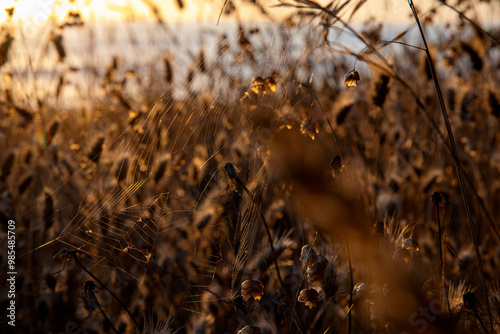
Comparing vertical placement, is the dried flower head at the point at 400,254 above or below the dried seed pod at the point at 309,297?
above

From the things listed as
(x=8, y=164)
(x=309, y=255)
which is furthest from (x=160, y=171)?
(x=8, y=164)

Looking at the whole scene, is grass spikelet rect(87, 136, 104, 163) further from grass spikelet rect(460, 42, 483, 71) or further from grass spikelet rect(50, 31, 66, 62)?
grass spikelet rect(460, 42, 483, 71)

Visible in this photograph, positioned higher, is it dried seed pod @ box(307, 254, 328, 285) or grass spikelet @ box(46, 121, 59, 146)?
dried seed pod @ box(307, 254, 328, 285)

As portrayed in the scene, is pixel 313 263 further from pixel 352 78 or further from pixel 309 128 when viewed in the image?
pixel 352 78

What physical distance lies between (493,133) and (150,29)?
2.49 metres

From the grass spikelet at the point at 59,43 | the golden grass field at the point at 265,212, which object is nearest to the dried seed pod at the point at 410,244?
the golden grass field at the point at 265,212

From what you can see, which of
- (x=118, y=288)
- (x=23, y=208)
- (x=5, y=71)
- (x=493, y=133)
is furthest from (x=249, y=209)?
(x=493, y=133)

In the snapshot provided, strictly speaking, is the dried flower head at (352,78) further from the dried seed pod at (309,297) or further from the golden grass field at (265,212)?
the dried seed pod at (309,297)

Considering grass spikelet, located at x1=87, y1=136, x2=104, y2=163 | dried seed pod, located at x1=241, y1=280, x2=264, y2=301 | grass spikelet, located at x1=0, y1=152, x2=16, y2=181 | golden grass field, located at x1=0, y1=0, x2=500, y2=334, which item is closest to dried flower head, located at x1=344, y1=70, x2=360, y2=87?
golden grass field, located at x1=0, y1=0, x2=500, y2=334

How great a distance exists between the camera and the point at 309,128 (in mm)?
912

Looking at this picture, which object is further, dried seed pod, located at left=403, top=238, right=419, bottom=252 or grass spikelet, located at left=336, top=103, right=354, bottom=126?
grass spikelet, located at left=336, top=103, right=354, bottom=126

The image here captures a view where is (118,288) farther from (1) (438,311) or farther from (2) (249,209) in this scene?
(1) (438,311)

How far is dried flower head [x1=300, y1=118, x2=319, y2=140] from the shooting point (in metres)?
0.91

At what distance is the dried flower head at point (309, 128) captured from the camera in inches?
35.6
